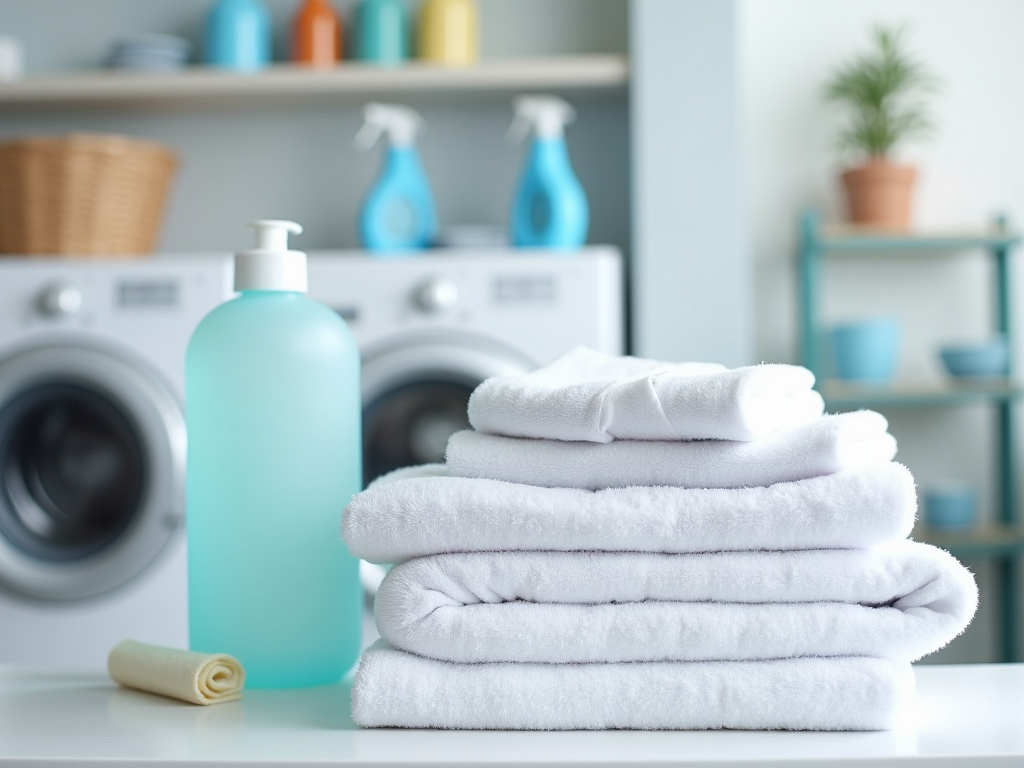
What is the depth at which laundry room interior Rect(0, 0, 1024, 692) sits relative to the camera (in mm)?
2041

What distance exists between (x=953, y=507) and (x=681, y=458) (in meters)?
2.22

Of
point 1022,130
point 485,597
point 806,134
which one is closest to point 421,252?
point 806,134

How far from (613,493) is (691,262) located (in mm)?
1846

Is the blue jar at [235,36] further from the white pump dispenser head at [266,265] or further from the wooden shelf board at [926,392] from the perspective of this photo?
the white pump dispenser head at [266,265]

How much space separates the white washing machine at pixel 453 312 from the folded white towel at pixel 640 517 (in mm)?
1504

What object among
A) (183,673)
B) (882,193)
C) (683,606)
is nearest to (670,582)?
(683,606)

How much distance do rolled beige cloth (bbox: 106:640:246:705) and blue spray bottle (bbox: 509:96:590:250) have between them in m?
1.73

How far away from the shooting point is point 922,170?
2725mm

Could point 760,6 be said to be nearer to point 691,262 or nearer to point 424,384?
point 691,262

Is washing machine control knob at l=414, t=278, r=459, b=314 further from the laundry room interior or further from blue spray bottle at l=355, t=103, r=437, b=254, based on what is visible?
blue spray bottle at l=355, t=103, r=437, b=254

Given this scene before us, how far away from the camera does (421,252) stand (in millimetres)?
2361

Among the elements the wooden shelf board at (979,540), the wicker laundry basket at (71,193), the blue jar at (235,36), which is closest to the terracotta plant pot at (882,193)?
the wooden shelf board at (979,540)

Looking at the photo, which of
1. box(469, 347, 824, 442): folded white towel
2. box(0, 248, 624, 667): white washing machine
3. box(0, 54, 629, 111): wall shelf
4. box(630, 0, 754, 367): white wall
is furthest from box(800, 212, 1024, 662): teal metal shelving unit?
box(469, 347, 824, 442): folded white towel

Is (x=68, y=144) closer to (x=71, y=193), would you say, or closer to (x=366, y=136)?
(x=71, y=193)
